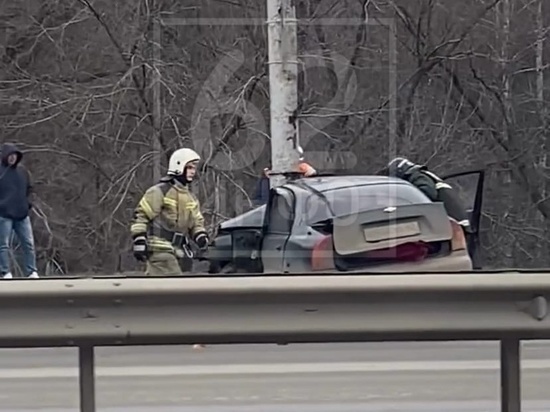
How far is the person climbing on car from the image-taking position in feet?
19.9

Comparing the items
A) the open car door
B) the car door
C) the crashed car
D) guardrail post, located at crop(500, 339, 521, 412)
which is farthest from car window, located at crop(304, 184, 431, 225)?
guardrail post, located at crop(500, 339, 521, 412)

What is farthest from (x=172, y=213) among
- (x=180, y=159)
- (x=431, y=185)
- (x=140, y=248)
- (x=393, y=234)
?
(x=431, y=185)

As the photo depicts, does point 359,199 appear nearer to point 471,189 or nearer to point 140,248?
point 471,189

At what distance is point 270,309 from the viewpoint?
2742 millimetres

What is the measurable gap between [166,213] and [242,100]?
915mm

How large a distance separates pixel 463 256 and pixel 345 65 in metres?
1.35

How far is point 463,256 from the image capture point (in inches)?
222

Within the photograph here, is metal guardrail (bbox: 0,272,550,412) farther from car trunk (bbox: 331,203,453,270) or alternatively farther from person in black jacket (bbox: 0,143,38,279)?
person in black jacket (bbox: 0,143,38,279)

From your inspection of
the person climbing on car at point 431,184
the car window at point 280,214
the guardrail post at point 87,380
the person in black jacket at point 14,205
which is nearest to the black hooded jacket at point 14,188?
the person in black jacket at point 14,205

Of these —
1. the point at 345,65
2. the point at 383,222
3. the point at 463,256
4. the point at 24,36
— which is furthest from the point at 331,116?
the point at 24,36

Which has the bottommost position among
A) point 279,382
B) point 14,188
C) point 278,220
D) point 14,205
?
point 279,382

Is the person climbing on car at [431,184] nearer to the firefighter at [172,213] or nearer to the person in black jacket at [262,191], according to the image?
the person in black jacket at [262,191]

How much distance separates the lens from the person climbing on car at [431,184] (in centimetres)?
606

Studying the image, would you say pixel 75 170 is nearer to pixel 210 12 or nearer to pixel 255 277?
pixel 210 12
